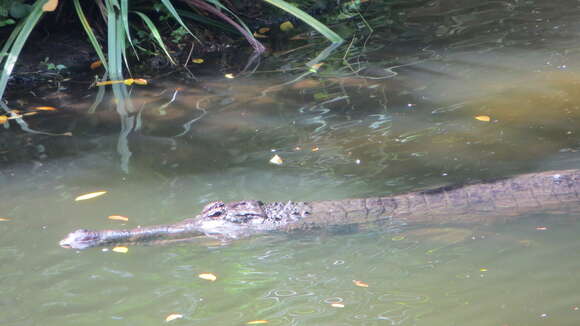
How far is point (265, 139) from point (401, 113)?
1.39 meters

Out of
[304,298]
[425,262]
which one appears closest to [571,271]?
[425,262]

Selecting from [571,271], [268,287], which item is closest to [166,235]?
[268,287]

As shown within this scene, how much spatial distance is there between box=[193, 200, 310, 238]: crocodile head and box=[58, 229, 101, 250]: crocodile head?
2.28ft

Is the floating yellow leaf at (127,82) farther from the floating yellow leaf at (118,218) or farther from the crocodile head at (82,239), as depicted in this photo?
the crocodile head at (82,239)

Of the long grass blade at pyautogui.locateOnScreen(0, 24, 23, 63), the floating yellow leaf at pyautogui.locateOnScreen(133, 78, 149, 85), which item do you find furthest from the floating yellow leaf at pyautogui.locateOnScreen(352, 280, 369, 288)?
the long grass blade at pyautogui.locateOnScreen(0, 24, 23, 63)

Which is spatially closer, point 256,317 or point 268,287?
point 256,317

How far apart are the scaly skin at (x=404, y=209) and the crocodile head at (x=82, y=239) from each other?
538 millimetres

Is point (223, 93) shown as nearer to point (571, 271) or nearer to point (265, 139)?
point (265, 139)

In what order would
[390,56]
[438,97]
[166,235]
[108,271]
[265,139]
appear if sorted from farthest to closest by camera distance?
[390,56], [438,97], [265,139], [166,235], [108,271]

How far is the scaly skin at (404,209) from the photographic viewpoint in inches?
187

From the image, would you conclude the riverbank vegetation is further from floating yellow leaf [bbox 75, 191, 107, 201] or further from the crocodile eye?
the crocodile eye

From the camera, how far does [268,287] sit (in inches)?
158

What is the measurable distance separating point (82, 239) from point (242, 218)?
110 cm

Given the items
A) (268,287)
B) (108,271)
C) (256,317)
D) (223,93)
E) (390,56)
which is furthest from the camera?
(390,56)
